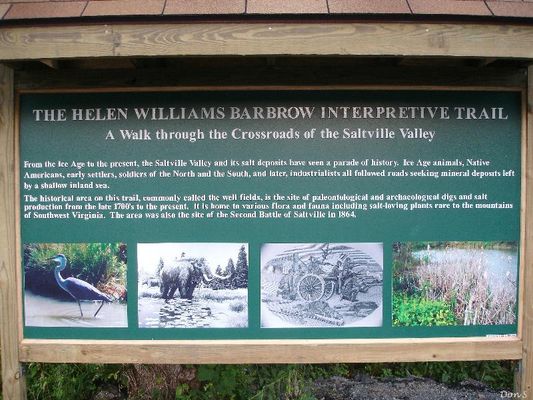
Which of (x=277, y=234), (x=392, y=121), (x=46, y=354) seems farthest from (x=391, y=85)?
(x=46, y=354)

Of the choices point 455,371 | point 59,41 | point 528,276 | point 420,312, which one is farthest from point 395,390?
point 59,41

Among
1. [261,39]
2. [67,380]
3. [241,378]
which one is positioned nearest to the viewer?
[261,39]

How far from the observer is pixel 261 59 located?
112 inches

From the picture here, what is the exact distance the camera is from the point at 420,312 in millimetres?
2896

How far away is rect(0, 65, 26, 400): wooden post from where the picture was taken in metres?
2.85

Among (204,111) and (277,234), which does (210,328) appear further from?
(204,111)

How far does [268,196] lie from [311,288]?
2.10 ft

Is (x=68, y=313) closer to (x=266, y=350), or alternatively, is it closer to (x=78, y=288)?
(x=78, y=288)

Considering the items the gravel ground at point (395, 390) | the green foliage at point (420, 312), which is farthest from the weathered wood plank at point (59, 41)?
the gravel ground at point (395, 390)

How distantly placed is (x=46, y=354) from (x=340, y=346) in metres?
1.85

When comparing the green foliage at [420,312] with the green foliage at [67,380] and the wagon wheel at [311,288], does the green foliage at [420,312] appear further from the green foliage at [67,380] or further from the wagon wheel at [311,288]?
the green foliage at [67,380]

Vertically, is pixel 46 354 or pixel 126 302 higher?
pixel 126 302

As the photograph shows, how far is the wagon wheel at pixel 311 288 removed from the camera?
288 cm

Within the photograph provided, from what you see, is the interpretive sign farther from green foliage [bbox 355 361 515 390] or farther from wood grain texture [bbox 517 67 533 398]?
green foliage [bbox 355 361 515 390]
